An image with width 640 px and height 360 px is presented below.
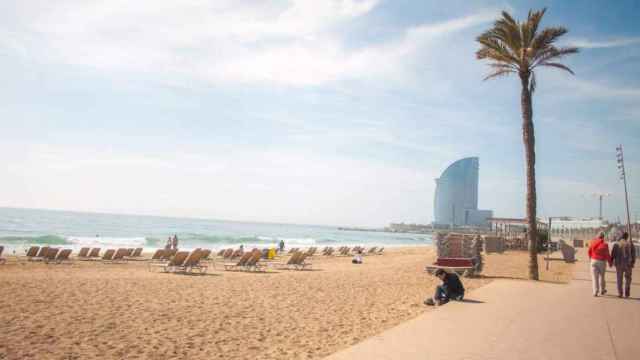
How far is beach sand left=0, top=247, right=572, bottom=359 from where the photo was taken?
5441 millimetres

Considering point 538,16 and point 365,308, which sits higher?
point 538,16

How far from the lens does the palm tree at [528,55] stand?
1323 centimetres

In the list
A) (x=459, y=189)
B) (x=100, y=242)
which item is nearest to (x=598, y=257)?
(x=100, y=242)

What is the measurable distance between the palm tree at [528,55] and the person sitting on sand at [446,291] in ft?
18.6

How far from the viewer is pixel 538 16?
13.2 meters

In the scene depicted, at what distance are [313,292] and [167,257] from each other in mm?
9211

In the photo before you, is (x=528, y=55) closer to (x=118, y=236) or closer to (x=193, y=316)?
(x=193, y=316)

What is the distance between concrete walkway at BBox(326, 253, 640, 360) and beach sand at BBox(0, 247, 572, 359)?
29.8 inches

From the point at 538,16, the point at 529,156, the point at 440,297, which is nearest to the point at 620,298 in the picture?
the point at 440,297

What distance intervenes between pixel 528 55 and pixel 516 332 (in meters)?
9.92

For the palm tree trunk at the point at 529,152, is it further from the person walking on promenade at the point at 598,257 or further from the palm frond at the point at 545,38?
the person walking on promenade at the point at 598,257

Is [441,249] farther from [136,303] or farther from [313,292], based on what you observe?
[136,303]

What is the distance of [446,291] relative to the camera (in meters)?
8.65

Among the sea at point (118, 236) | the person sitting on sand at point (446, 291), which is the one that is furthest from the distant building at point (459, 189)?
the person sitting on sand at point (446, 291)
